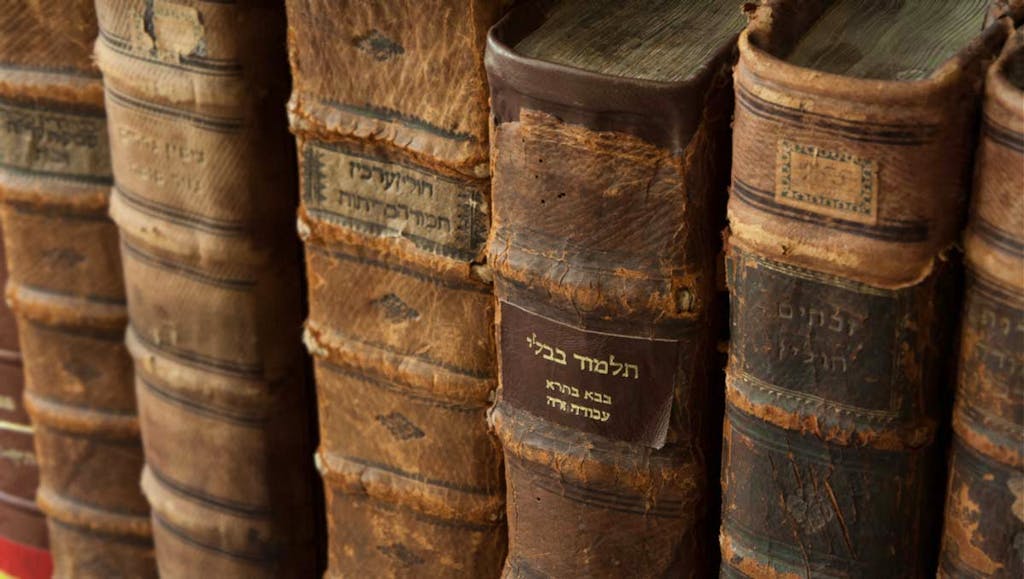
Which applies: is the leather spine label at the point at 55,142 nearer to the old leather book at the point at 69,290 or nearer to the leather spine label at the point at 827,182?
the old leather book at the point at 69,290

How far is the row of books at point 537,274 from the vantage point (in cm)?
→ 84

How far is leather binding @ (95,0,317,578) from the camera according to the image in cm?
112

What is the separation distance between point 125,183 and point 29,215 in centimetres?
16

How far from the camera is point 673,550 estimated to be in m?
1.02

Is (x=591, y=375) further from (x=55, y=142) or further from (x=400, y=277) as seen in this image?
(x=55, y=142)

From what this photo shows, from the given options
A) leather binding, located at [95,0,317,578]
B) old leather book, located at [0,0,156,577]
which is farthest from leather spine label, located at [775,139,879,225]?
old leather book, located at [0,0,156,577]

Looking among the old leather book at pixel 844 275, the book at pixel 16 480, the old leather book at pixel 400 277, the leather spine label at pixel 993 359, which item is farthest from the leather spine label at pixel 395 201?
the book at pixel 16 480

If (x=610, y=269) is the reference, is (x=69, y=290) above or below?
below

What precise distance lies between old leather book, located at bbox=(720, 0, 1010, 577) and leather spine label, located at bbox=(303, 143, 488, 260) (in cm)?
20

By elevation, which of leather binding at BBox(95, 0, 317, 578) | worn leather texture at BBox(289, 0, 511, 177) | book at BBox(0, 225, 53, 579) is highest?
worn leather texture at BBox(289, 0, 511, 177)

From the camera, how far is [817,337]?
871mm

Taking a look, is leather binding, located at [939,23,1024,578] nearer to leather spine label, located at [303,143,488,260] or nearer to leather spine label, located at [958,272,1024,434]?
leather spine label, located at [958,272,1024,434]

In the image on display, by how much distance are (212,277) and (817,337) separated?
0.51m

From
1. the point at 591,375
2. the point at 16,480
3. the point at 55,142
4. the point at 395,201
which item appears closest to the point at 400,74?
the point at 395,201
